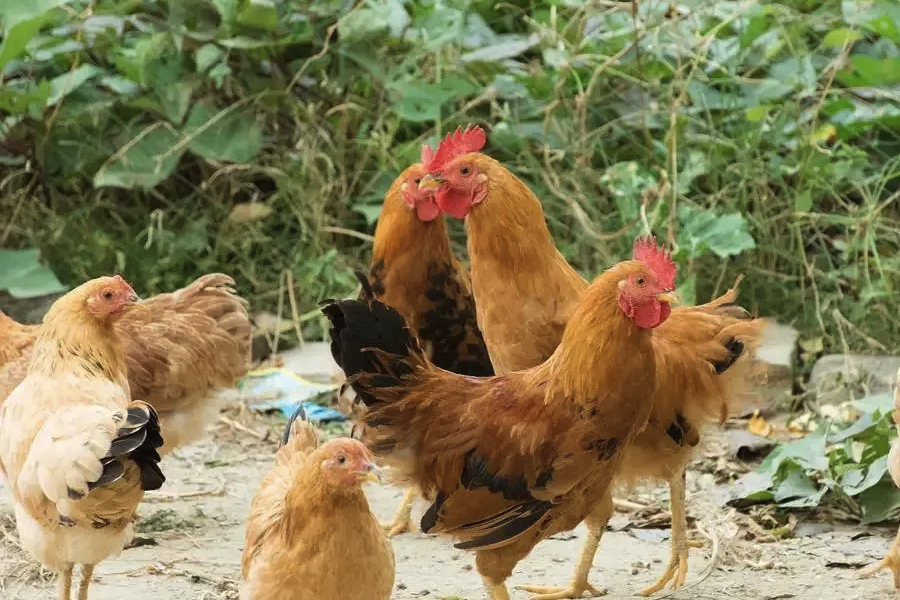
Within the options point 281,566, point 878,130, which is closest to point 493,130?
point 878,130

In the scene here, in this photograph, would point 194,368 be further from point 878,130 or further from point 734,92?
point 878,130

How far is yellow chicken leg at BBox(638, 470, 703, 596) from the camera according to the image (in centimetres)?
438

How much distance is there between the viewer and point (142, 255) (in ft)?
25.1

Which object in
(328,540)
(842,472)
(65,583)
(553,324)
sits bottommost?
(842,472)

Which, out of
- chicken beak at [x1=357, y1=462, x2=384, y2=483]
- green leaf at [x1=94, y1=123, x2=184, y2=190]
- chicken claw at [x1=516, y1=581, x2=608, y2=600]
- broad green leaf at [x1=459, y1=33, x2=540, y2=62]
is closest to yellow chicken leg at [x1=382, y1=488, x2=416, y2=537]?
chicken claw at [x1=516, y1=581, x2=608, y2=600]

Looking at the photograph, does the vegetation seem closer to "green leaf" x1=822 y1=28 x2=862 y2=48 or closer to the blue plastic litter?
"green leaf" x1=822 y1=28 x2=862 y2=48

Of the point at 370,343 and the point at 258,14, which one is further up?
the point at 258,14

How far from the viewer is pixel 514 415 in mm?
3729

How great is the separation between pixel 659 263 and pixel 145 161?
4497 millimetres

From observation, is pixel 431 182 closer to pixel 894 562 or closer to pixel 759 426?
pixel 894 562

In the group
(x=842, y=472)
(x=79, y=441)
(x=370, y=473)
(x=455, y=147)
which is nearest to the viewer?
(x=370, y=473)

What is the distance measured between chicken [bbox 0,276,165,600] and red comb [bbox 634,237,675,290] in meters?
1.49

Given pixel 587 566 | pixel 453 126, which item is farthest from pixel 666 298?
pixel 453 126

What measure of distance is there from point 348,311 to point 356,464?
1.68ft
